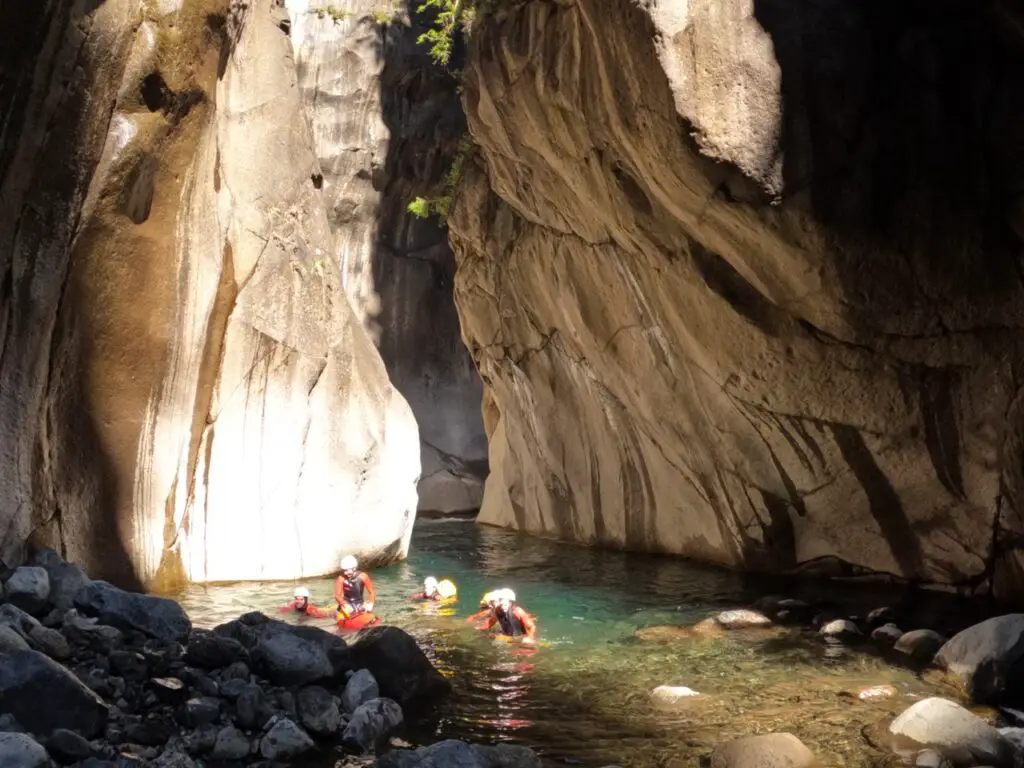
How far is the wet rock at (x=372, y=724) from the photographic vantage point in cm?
655

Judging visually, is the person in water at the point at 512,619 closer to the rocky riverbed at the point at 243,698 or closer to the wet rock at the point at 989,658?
the rocky riverbed at the point at 243,698

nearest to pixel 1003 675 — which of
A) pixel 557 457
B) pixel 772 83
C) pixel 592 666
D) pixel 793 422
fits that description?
pixel 592 666

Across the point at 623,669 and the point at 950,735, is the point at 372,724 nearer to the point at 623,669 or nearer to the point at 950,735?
the point at 623,669

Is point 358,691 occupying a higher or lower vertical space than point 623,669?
higher

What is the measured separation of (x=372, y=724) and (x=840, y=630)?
5450mm

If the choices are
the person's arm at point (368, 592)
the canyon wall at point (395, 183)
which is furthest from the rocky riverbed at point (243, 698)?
the canyon wall at point (395, 183)

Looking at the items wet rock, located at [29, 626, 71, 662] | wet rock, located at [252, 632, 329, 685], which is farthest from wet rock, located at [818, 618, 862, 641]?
wet rock, located at [29, 626, 71, 662]

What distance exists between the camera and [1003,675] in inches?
312

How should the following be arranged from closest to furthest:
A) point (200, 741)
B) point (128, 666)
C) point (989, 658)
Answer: point (200, 741)
point (128, 666)
point (989, 658)

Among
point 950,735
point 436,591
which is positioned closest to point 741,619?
point 436,591

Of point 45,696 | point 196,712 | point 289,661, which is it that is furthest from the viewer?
point 289,661

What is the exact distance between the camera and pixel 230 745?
5930 millimetres

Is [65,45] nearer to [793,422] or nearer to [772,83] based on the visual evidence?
[772,83]

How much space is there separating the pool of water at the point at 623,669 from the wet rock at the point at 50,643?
220 centimetres
